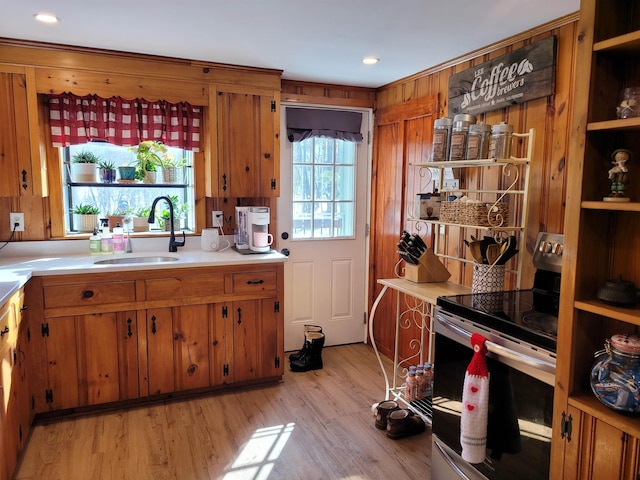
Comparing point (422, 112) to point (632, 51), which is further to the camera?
point (422, 112)

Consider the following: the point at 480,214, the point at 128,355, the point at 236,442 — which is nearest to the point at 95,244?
Answer: the point at 128,355

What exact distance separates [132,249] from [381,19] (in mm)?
2198

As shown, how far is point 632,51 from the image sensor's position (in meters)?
1.38

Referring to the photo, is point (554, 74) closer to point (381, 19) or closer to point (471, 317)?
point (381, 19)

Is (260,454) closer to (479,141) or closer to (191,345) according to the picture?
(191,345)

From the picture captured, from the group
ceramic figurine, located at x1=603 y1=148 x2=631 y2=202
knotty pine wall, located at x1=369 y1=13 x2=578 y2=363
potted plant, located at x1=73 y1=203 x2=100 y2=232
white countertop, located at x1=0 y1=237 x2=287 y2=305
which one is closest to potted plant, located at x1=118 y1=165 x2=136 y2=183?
potted plant, located at x1=73 y1=203 x2=100 y2=232

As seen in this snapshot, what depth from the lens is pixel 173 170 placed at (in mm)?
3396

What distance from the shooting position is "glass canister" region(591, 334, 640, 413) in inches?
52.4

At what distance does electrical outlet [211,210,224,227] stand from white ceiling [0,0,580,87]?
106 cm

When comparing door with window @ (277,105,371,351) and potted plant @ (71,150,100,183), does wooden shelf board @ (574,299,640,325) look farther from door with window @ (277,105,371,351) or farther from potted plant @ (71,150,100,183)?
potted plant @ (71,150,100,183)

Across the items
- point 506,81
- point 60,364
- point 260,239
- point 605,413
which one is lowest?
point 60,364

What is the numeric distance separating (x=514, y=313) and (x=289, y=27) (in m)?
1.77

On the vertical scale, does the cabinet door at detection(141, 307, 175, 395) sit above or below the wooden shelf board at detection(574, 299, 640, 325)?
below

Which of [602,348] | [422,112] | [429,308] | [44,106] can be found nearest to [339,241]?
[429,308]
